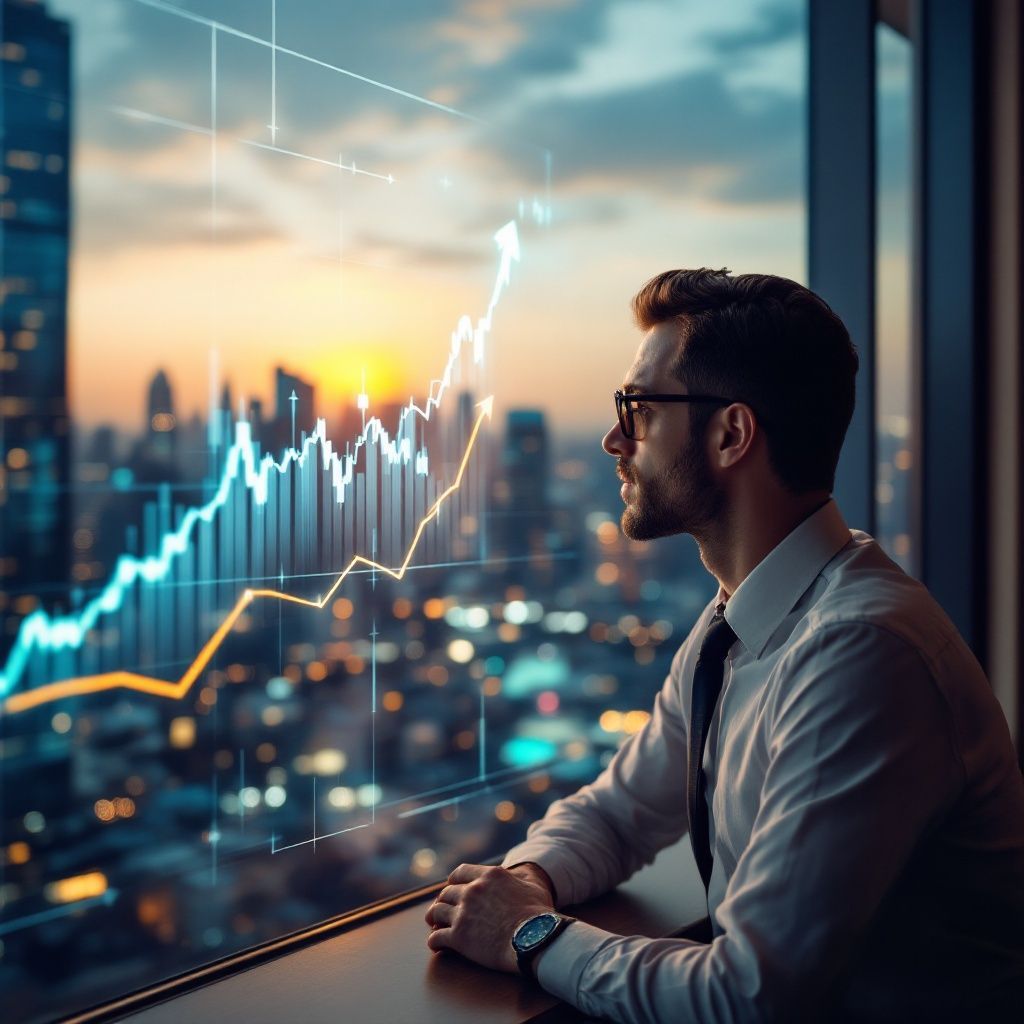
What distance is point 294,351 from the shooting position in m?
1.32

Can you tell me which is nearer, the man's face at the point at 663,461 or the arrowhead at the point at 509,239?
the man's face at the point at 663,461

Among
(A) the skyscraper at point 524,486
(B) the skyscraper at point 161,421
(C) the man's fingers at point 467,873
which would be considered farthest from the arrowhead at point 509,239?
(C) the man's fingers at point 467,873

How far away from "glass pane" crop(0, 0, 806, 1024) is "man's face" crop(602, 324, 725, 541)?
31 cm

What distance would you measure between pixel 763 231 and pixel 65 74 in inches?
64.2

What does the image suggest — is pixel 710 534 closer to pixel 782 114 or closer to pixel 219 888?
pixel 219 888

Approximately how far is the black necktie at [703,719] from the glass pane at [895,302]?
4.11ft

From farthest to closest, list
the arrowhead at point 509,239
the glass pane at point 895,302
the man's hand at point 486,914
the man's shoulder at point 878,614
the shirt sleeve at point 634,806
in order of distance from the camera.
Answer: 1. the glass pane at point 895,302
2. the arrowhead at point 509,239
3. the shirt sleeve at point 634,806
4. the man's hand at point 486,914
5. the man's shoulder at point 878,614

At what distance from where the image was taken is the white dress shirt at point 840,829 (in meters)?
0.98

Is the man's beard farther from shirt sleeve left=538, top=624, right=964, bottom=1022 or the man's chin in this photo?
shirt sleeve left=538, top=624, right=964, bottom=1022

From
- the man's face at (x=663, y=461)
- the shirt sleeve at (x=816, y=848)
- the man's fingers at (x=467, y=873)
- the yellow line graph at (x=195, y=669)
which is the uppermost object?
the man's face at (x=663, y=461)

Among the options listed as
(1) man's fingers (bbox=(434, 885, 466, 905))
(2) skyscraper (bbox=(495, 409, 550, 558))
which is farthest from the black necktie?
(2) skyscraper (bbox=(495, 409, 550, 558))

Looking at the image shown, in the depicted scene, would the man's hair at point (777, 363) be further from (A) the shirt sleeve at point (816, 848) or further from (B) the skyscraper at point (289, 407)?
(B) the skyscraper at point (289, 407)

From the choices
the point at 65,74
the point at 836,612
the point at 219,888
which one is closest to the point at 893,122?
the point at 836,612

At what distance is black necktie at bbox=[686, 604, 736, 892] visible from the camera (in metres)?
1.33
